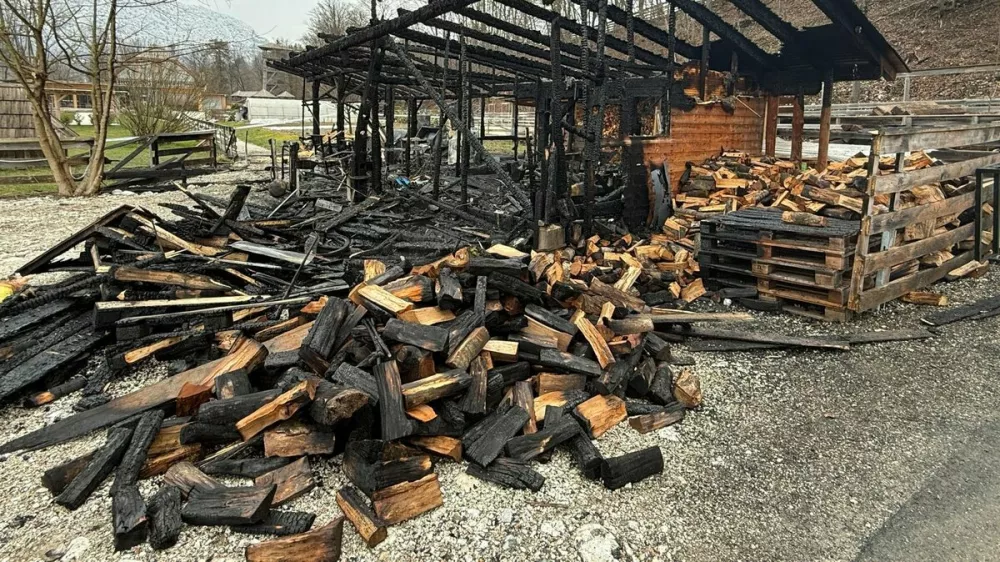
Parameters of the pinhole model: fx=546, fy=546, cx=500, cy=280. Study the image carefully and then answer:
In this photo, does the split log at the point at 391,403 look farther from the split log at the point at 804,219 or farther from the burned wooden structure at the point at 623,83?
the split log at the point at 804,219

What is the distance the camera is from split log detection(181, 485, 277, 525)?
2.88 meters

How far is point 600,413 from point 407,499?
5.19 ft

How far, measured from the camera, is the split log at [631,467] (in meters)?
3.37

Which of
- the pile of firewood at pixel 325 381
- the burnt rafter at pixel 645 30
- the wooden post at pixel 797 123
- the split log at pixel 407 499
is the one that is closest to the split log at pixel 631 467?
the pile of firewood at pixel 325 381

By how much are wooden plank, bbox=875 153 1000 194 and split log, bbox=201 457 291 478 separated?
6306 mm

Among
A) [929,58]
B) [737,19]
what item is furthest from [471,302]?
[737,19]

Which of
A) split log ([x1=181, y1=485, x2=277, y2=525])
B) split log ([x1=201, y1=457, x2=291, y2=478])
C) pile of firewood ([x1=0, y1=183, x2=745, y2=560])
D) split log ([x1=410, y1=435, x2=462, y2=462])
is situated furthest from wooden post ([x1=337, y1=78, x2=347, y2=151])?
split log ([x1=181, y1=485, x2=277, y2=525])

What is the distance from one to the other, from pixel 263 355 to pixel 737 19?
52.1m

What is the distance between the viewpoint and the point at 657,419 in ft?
13.4

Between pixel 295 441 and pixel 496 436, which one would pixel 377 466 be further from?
pixel 496 436

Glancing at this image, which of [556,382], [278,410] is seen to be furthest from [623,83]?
[278,410]

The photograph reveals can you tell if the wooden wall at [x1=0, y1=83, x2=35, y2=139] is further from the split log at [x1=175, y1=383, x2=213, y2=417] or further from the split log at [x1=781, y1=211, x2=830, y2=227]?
the split log at [x1=781, y1=211, x2=830, y2=227]

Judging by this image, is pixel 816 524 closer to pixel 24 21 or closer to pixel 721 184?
pixel 721 184

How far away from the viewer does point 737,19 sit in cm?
4578
